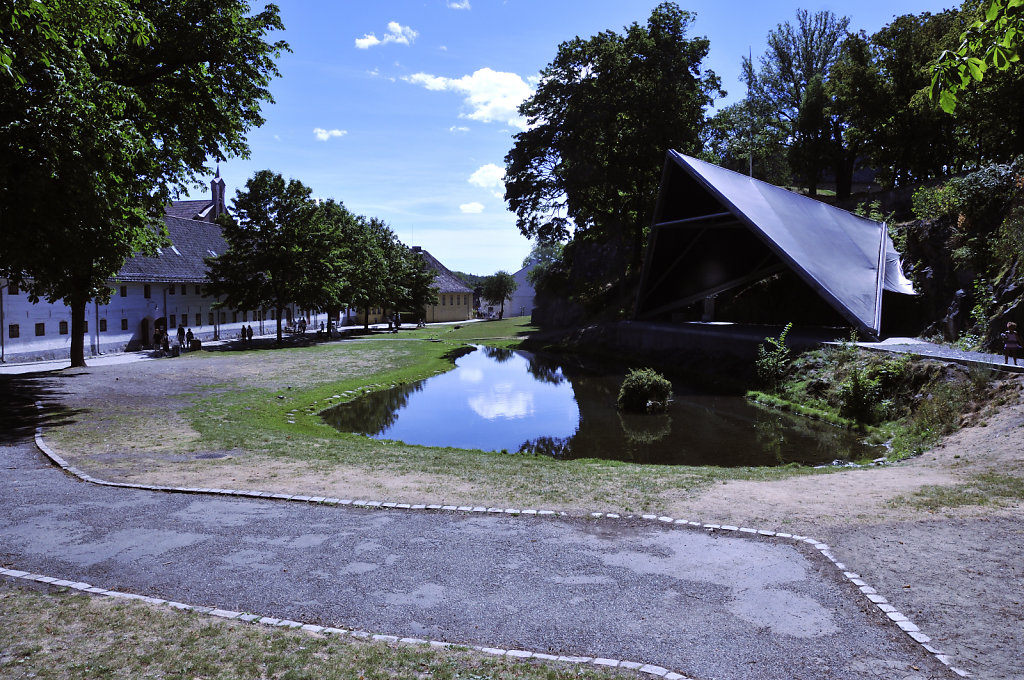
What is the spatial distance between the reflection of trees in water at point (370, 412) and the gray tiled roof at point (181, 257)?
75.6 feet

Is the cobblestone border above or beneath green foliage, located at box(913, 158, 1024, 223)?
beneath

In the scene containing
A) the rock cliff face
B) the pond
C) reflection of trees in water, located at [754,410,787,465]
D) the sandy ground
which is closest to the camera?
the sandy ground

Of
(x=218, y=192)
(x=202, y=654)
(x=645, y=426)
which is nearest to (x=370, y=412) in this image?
(x=645, y=426)

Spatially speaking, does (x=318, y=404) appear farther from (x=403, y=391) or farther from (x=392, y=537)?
(x=392, y=537)

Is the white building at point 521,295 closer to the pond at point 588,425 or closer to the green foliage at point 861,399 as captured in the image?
the pond at point 588,425

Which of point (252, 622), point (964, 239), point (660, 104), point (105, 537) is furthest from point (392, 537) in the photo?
point (660, 104)

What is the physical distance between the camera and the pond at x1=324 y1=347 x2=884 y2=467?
15.1 m

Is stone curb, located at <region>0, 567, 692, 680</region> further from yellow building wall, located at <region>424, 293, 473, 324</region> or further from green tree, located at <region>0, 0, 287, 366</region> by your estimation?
yellow building wall, located at <region>424, 293, 473, 324</region>

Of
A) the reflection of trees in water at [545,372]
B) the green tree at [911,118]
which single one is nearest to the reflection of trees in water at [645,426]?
the reflection of trees in water at [545,372]

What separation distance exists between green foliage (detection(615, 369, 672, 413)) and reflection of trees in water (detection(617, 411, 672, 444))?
43cm

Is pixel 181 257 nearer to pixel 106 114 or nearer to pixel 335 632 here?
pixel 106 114

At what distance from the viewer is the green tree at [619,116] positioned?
42.6 meters

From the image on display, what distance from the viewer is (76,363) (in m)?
27.8

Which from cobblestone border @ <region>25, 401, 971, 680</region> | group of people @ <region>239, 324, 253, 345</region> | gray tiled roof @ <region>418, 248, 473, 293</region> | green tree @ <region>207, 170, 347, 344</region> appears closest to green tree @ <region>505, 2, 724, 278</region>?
green tree @ <region>207, 170, 347, 344</region>
